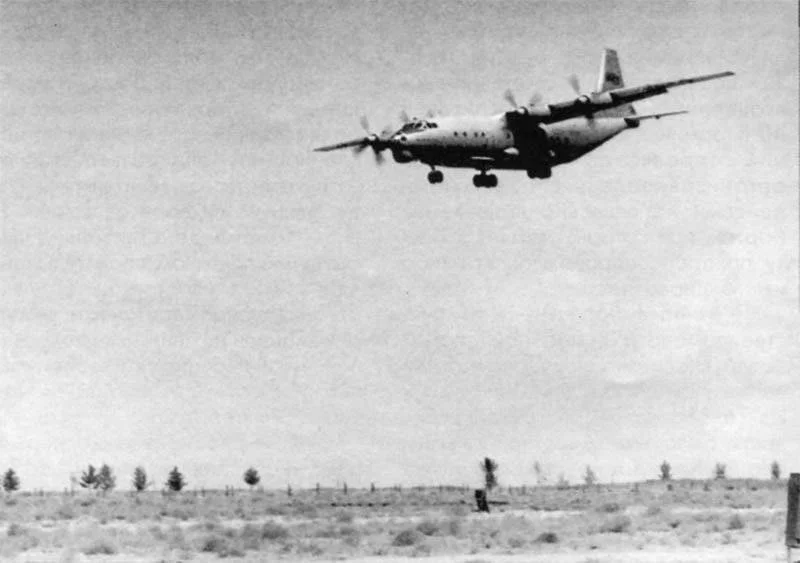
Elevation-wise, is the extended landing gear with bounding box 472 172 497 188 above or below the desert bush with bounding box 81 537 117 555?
above

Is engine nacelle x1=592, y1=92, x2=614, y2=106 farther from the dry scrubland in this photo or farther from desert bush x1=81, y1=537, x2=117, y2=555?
desert bush x1=81, y1=537, x2=117, y2=555

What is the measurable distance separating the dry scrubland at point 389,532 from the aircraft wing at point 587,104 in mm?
16164

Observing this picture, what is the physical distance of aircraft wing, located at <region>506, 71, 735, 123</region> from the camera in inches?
1752

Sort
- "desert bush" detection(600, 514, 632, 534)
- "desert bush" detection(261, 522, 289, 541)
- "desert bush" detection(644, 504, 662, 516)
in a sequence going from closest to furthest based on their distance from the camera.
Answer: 1. "desert bush" detection(261, 522, 289, 541)
2. "desert bush" detection(600, 514, 632, 534)
3. "desert bush" detection(644, 504, 662, 516)

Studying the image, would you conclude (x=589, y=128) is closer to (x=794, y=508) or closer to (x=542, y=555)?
(x=542, y=555)

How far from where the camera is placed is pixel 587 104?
4619cm

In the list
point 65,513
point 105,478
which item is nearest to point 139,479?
point 105,478

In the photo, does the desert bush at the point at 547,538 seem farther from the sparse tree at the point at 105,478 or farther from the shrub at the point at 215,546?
the sparse tree at the point at 105,478

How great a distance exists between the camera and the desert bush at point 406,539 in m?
34.7

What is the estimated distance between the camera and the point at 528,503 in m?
61.4

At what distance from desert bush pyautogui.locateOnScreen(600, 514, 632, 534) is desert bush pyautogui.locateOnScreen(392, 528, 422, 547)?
779cm

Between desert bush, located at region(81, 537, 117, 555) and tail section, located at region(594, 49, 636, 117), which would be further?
tail section, located at region(594, 49, 636, 117)

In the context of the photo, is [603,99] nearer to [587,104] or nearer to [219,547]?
[587,104]

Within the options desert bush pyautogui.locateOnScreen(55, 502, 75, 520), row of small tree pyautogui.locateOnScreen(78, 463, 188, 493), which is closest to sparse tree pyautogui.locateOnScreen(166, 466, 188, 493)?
row of small tree pyautogui.locateOnScreen(78, 463, 188, 493)
